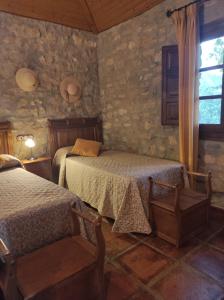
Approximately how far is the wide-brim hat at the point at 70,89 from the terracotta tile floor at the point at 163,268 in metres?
2.47

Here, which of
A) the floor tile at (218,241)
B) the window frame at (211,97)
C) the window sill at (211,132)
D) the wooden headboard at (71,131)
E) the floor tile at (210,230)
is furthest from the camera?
the wooden headboard at (71,131)

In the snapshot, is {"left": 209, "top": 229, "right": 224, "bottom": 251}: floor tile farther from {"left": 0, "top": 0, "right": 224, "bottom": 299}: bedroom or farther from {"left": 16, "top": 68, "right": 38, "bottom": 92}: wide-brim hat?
{"left": 16, "top": 68, "right": 38, "bottom": 92}: wide-brim hat

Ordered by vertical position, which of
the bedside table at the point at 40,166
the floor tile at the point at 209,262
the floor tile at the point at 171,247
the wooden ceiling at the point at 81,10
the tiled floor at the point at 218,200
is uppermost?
the wooden ceiling at the point at 81,10

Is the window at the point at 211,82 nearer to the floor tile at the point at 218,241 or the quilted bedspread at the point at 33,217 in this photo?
the floor tile at the point at 218,241

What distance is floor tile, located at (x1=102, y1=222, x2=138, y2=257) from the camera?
6.95ft

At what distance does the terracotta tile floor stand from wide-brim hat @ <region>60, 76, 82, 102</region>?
8.10 feet

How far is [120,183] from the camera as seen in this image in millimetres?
2354

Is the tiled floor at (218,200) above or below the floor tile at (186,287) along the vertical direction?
above

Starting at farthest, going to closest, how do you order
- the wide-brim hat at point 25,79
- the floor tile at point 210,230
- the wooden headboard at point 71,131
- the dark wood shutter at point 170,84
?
the wooden headboard at point 71,131 → the wide-brim hat at point 25,79 → the dark wood shutter at point 170,84 → the floor tile at point 210,230

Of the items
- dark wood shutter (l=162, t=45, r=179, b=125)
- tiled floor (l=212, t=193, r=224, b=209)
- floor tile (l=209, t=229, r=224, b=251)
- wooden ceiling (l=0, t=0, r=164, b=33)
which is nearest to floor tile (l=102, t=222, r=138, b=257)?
floor tile (l=209, t=229, r=224, b=251)

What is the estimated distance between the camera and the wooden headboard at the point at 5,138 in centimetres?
322

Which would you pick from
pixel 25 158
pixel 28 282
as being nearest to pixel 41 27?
pixel 25 158

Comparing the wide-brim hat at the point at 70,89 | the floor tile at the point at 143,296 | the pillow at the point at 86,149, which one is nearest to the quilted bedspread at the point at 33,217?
the floor tile at the point at 143,296

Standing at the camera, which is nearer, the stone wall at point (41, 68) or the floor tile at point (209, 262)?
the floor tile at point (209, 262)
